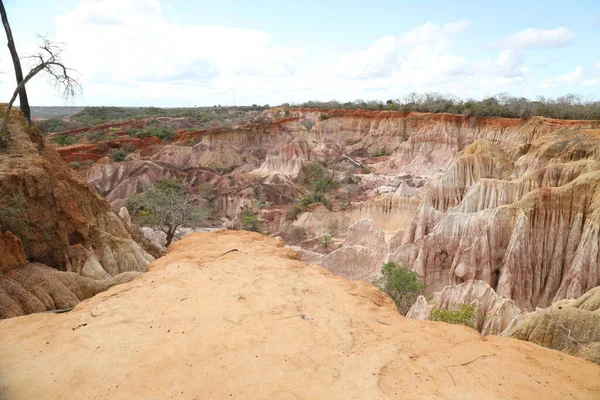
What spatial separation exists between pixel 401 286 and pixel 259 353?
8.77 m

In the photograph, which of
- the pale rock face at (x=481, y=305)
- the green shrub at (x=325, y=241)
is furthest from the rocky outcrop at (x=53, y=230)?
the green shrub at (x=325, y=241)

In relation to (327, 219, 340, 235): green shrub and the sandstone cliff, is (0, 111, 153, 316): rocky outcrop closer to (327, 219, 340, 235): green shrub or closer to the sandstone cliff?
the sandstone cliff

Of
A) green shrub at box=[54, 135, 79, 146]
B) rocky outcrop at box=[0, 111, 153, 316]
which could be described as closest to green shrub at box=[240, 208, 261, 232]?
rocky outcrop at box=[0, 111, 153, 316]

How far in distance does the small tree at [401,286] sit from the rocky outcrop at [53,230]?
7.28 metres

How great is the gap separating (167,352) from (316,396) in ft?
5.51

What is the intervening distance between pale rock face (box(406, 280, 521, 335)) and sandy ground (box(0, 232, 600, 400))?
441 centimetres

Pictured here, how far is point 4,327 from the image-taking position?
4.61 meters

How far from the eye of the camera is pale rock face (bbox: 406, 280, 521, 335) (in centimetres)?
885

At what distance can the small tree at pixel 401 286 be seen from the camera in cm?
1220

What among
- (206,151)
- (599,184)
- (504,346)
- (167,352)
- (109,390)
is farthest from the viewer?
(206,151)

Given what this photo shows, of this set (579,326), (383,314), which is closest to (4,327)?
(383,314)

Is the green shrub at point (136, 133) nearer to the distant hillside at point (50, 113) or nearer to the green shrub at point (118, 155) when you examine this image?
the green shrub at point (118, 155)

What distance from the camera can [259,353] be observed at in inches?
167

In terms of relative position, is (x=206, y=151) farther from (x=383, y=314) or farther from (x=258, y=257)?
(x=383, y=314)
